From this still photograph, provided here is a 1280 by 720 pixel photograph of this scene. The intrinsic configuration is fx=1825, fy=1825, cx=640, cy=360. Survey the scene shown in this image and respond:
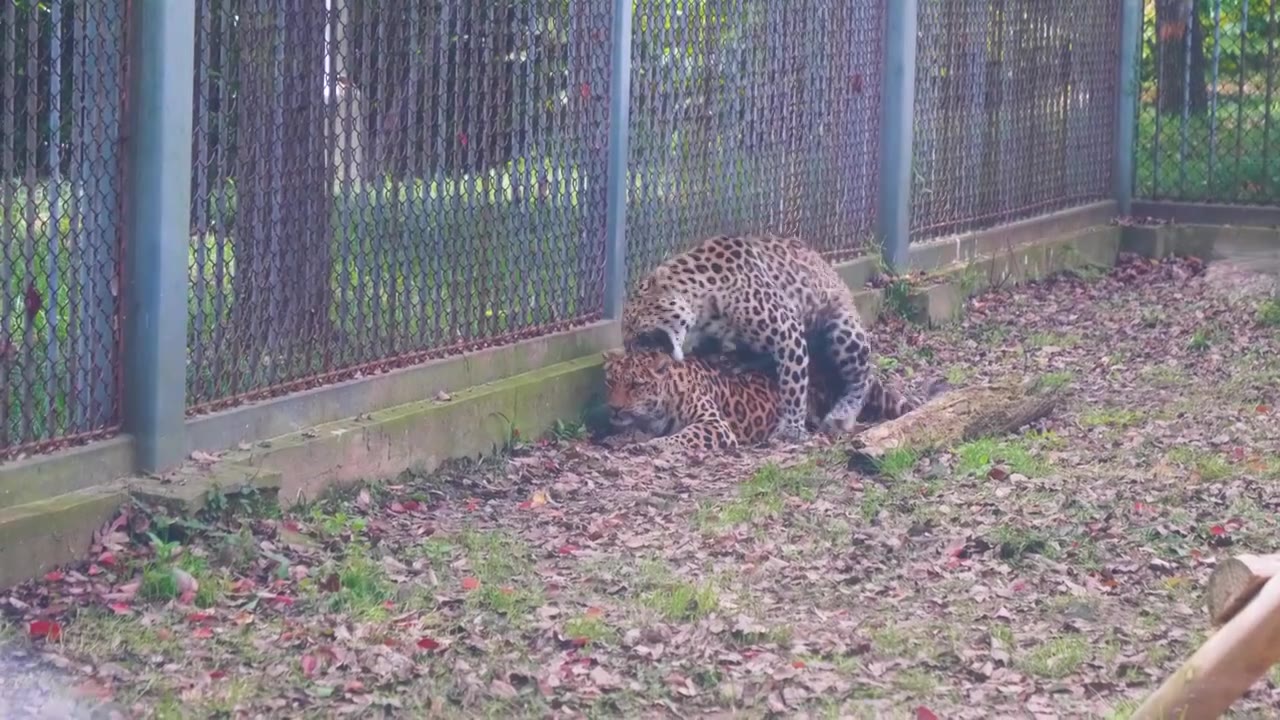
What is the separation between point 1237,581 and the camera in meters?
3.79

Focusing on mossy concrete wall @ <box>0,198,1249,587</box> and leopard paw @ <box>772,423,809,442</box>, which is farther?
leopard paw @ <box>772,423,809,442</box>

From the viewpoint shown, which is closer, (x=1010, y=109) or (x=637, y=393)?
(x=637, y=393)

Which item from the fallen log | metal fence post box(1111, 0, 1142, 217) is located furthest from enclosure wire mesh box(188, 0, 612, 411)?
metal fence post box(1111, 0, 1142, 217)

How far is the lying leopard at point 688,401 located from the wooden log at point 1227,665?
429 centimetres

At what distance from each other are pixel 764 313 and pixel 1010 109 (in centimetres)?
461

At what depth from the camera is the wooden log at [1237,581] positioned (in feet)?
12.2

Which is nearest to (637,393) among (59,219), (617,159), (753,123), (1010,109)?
(617,159)

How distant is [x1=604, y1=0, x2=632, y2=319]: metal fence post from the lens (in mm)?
8344

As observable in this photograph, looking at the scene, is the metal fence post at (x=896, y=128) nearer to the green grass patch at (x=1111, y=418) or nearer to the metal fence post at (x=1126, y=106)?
the green grass patch at (x=1111, y=418)

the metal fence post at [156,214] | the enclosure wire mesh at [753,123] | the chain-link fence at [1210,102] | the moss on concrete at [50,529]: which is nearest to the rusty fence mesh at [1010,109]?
the chain-link fence at [1210,102]

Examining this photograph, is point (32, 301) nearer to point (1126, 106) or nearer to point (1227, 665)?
point (1227, 665)

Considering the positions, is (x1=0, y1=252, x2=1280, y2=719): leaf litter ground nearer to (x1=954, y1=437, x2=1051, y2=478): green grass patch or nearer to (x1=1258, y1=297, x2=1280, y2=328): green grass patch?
(x1=954, y1=437, x2=1051, y2=478): green grass patch

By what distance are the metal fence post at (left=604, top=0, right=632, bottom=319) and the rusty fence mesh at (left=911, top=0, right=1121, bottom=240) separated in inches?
132

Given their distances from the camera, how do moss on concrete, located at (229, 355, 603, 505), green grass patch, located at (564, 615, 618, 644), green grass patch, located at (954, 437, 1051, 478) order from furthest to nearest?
green grass patch, located at (954, 437, 1051, 478)
moss on concrete, located at (229, 355, 603, 505)
green grass patch, located at (564, 615, 618, 644)
